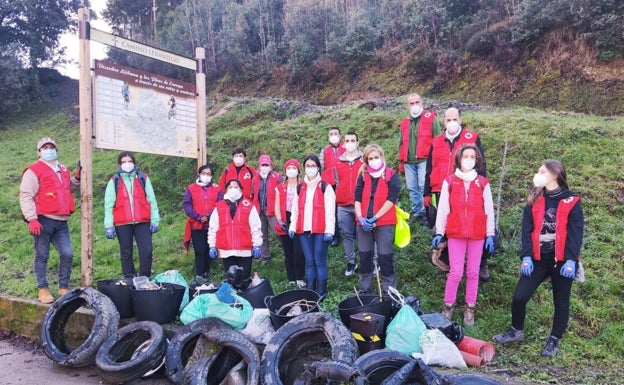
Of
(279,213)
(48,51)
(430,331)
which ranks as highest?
(48,51)

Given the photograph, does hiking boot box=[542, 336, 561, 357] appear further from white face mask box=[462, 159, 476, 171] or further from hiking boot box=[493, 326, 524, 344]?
white face mask box=[462, 159, 476, 171]

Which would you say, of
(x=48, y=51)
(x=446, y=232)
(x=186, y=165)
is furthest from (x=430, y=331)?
(x=48, y=51)

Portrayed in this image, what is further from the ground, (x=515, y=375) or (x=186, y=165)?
(x=186, y=165)

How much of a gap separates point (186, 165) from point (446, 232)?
8.10 meters

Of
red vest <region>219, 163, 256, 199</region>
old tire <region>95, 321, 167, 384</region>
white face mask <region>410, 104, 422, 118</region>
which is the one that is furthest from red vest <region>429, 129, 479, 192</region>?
old tire <region>95, 321, 167, 384</region>

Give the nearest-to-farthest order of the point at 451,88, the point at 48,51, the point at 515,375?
the point at 515,375
the point at 451,88
the point at 48,51

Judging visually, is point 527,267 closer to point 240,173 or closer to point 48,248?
point 240,173

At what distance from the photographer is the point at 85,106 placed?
5.78 metres

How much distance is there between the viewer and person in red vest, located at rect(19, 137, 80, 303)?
5.43 meters

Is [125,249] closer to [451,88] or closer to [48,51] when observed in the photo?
[451,88]

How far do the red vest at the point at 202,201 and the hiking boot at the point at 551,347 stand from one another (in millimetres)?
4467

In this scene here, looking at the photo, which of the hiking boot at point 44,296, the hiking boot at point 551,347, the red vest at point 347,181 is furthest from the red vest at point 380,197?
the hiking boot at point 44,296

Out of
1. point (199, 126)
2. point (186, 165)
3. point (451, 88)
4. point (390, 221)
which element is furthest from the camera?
point (451, 88)

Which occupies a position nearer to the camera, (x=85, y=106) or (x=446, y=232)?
(x=446, y=232)
